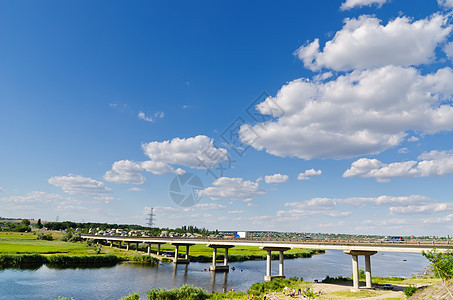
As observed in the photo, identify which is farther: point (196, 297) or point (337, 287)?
point (337, 287)

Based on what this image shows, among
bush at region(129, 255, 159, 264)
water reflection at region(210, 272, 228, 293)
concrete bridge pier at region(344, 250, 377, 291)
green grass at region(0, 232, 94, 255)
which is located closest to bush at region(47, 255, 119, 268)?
Answer: bush at region(129, 255, 159, 264)

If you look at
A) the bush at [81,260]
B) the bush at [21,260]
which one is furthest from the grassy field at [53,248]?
the bush at [81,260]

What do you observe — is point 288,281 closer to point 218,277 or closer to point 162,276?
point 218,277

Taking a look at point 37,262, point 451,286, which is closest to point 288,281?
point 451,286

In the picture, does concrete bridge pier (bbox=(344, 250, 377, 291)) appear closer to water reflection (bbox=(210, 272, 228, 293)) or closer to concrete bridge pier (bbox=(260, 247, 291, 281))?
concrete bridge pier (bbox=(260, 247, 291, 281))

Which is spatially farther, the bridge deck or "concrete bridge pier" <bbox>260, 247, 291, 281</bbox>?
"concrete bridge pier" <bbox>260, 247, 291, 281</bbox>

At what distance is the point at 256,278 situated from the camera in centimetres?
8506

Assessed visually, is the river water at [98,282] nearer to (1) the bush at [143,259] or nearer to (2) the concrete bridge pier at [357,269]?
(1) the bush at [143,259]

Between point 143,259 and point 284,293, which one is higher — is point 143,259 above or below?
below

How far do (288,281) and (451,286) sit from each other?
1383 inches

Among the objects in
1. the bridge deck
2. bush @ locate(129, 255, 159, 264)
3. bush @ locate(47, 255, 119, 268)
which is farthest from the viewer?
bush @ locate(129, 255, 159, 264)

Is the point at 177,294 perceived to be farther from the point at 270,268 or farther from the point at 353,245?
the point at 270,268

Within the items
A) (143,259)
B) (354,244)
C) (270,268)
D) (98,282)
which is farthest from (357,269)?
(143,259)

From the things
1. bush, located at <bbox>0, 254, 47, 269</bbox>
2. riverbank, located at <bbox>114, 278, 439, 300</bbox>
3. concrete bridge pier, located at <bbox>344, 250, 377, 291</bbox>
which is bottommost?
bush, located at <bbox>0, 254, 47, 269</bbox>
